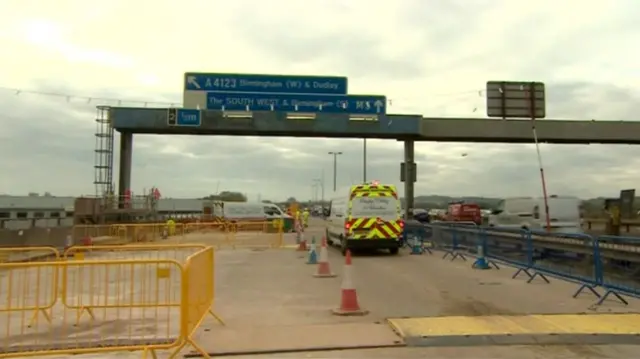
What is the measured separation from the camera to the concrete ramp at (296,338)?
657 centimetres

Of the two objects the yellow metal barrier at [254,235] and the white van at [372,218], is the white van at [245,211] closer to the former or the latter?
the yellow metal barrier at [254,235]

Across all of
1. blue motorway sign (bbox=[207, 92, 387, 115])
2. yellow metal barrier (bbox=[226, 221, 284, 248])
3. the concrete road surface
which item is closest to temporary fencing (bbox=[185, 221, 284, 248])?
yellow metal barrier (bbox=[226, 221, 284, 248])

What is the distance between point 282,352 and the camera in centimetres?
644

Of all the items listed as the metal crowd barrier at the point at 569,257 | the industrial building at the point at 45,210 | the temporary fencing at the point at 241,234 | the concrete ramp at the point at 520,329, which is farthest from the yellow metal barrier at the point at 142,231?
the concrete ramp at the point at 520,329

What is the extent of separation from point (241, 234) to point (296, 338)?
24.4 m

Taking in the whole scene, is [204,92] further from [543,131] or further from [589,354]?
[589,354]

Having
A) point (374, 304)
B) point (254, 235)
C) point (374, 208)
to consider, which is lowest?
point (254, 235)

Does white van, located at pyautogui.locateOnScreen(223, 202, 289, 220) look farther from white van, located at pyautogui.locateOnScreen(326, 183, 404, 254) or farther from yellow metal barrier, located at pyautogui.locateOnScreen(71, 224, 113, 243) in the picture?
white van, located at pyautogui.locateOnScreen(326, 183, 404, 254)

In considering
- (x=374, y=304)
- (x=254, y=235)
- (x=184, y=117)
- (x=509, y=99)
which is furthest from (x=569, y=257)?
(x=254, y=235)

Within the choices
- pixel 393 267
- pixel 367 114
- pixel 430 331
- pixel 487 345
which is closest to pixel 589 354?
pixel 487 345

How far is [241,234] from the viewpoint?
31016 millimetres

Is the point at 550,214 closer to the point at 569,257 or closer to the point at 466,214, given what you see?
the point at 569,257

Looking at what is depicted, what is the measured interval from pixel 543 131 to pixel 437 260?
18.2 metres

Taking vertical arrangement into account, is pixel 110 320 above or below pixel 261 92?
below
